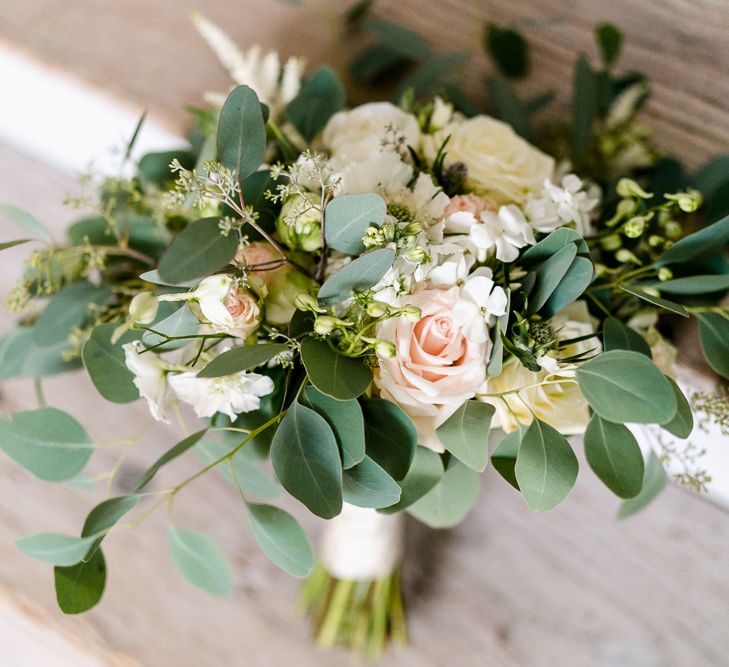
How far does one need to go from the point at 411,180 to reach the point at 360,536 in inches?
19.3

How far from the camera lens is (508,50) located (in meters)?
0.96

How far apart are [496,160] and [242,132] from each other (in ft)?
0.82

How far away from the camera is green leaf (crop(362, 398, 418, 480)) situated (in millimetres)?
617

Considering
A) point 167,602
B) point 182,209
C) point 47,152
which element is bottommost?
point 167,602

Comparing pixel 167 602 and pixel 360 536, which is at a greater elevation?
pixel 360 536

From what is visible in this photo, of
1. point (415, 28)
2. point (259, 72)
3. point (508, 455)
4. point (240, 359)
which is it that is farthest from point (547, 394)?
point (415, 28)

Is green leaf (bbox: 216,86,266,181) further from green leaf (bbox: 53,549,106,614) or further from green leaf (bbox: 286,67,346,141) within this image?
green leaf (bbox: 53,549,106,614)

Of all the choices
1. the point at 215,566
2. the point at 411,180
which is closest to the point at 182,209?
the point at 411,180

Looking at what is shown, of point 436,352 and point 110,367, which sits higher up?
point 436,352

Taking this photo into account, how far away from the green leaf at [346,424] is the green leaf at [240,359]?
0.05 meters

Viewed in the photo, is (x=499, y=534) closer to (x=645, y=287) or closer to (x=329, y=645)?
(x=329, y=645)

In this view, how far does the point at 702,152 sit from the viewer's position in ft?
3.08

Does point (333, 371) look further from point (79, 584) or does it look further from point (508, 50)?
point (508, 50)

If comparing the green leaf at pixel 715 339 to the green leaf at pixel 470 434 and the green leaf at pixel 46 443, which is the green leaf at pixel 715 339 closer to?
the green leaf at pixel 470 434
